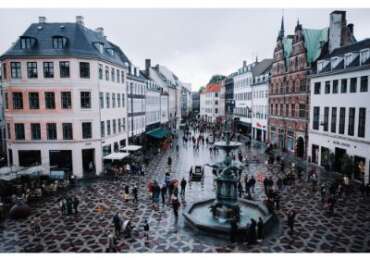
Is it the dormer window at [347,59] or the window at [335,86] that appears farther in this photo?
the window at [335,86]

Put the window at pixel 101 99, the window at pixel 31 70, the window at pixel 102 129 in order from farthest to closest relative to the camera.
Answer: the window at pixel 102 129 → the window at pixel 101 99 → the window at pixel 31 70

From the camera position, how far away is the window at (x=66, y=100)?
2936 cm

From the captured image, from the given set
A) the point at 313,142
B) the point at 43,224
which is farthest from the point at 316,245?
the point at 313,142

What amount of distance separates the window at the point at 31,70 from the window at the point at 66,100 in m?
3.42

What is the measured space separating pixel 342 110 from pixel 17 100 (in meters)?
34.0

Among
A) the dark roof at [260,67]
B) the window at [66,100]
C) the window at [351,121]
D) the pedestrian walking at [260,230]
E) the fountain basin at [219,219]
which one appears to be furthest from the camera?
the dark roof at [260,67]

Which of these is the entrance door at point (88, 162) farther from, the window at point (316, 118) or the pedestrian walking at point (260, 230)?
the window at point (316, 118)

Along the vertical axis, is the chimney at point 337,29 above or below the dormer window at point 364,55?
above

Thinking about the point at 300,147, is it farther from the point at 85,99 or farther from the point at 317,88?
the point at 85,99

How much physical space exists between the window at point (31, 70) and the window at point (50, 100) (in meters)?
2.21

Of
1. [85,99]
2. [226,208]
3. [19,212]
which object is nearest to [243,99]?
[85,99]

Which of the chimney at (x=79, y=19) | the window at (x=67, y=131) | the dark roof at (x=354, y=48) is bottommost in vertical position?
the window at (x=67, y=131)

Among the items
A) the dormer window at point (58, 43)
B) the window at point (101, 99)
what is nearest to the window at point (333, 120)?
the window at point (101, 99)

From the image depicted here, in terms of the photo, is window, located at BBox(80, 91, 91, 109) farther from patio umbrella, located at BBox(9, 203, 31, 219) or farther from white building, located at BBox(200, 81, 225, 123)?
white building, located at BBox(200, 81, 225, 123)
